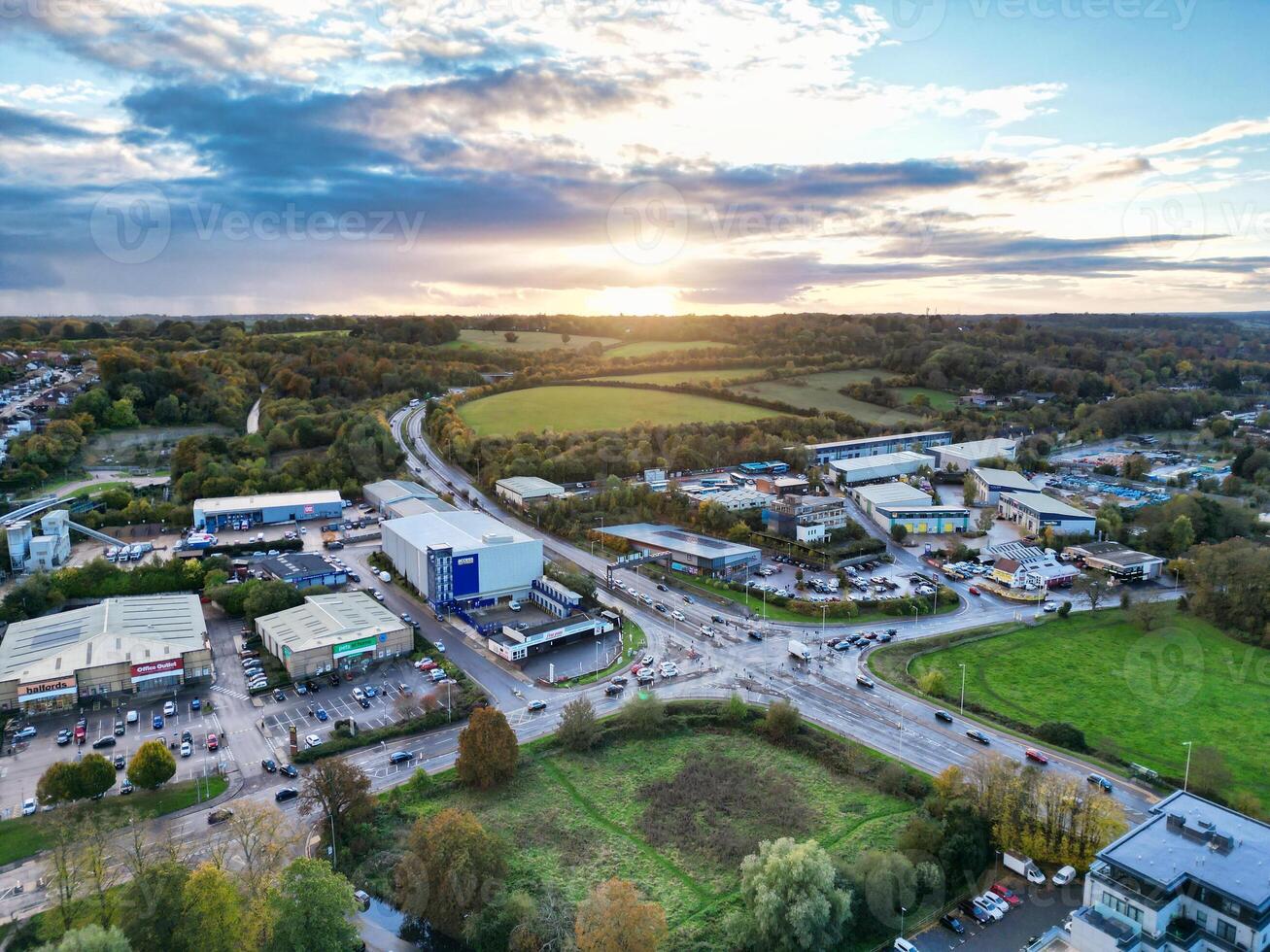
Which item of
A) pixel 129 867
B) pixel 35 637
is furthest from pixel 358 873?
pixel 35 637

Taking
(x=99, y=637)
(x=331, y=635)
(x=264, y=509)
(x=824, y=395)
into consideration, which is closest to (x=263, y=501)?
(x=264, y=509)

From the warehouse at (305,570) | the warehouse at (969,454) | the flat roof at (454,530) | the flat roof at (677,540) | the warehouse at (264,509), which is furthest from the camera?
the warehouse at (969,454)

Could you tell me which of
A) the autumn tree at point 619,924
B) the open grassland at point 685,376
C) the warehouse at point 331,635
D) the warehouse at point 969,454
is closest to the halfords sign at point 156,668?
the warehouse at point 331,635

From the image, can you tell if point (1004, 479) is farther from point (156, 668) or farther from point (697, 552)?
point (156, 668)

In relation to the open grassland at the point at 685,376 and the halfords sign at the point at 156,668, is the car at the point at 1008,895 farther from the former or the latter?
the open grassland at the point at 685,376

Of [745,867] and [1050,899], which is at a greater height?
[745,867]

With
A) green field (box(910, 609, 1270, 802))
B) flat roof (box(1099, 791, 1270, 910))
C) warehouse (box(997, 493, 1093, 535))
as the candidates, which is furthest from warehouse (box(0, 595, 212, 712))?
warehouse (box(997, 493, 1093, 535))

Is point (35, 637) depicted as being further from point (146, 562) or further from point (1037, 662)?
point (1037, 662)

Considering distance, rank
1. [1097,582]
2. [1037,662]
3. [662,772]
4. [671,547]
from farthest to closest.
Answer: [671,547], [1097,582], [1037,662], [662,772]
